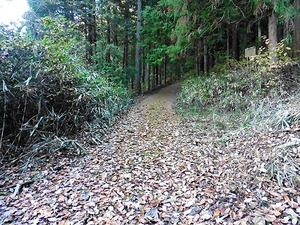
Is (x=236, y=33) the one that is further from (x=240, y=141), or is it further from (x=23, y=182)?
(x=23, y=182)

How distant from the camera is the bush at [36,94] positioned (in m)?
4.31

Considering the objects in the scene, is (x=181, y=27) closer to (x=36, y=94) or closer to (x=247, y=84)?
(x=247, y=84)

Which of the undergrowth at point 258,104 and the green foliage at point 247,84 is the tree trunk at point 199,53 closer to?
the undergrowth at point 258,104

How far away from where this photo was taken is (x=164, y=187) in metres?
3.01

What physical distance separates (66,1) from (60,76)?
959 cm

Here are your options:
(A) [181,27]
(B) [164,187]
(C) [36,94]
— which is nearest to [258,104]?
(B) [164,187]

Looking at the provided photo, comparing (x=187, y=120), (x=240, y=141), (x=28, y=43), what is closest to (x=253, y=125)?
(x=240, y=141)

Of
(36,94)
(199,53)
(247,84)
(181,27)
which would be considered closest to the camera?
(36,94)

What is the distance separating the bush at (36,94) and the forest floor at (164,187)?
954 millimetres

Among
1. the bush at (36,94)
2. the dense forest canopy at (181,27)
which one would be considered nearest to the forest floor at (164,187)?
the bush at (36,94)

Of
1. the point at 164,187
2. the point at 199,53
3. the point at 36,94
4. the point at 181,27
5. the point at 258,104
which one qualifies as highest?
the point at 181,27

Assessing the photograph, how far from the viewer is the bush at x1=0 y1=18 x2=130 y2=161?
4309 millimetres

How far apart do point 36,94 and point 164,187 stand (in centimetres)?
311

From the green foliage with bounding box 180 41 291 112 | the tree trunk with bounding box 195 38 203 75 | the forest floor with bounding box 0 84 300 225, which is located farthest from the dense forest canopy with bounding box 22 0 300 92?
the forest floor with bounding box 0 84 300 225
